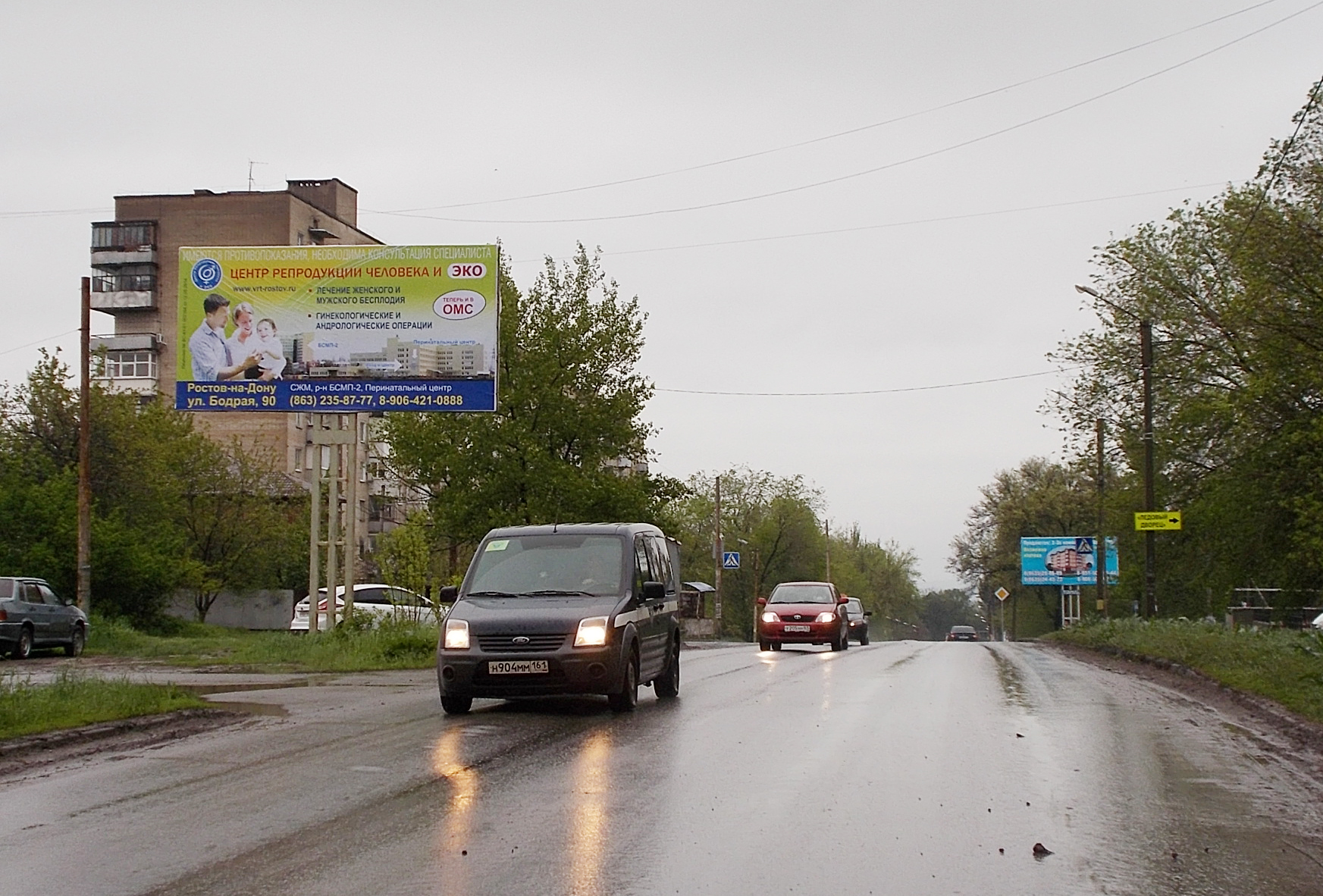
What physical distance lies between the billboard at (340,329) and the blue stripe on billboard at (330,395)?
0.02 m

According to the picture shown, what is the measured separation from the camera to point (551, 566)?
1509 cm

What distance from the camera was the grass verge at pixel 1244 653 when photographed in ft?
53.8

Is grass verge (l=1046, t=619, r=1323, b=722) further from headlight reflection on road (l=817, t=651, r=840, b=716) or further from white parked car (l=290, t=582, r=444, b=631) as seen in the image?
white parked car (l=290, t=582, r=444, b=631)

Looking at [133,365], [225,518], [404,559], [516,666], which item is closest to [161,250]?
[133,365]

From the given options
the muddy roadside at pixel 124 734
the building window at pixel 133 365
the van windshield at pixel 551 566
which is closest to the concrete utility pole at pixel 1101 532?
the muddy roadside at pixel 124 734

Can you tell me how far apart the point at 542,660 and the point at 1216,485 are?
28982 mm

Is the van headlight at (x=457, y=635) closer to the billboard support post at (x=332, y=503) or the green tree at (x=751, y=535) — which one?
the billboard support post at (x=332, y=503)

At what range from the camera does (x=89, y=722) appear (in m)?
12.4

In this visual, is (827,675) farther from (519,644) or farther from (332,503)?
(332,503)

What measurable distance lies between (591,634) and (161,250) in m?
82.1

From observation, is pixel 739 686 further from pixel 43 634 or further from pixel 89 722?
pixel 43 634

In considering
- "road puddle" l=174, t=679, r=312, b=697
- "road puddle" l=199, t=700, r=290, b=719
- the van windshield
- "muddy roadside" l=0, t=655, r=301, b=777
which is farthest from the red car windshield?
"road puddle" l=199, t=700, r=290, b=719

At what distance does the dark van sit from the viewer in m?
13.7

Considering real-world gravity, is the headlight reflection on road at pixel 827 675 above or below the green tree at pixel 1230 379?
below
